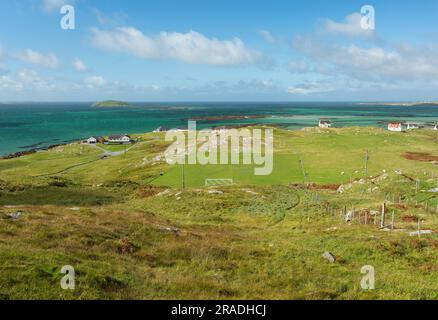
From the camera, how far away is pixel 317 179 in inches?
2790

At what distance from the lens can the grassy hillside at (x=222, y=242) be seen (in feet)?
52.5

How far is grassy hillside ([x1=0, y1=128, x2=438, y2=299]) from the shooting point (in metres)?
16.0

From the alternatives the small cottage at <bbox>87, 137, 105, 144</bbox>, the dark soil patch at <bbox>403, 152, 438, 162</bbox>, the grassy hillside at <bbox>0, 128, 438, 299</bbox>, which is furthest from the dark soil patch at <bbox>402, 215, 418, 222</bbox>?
the small cottage at <bbox>87, 137, 105, 144</bbox>

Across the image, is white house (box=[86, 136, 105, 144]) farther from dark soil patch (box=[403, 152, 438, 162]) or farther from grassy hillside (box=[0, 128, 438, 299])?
dark soil patch (box=[403, 152, 438, 162])

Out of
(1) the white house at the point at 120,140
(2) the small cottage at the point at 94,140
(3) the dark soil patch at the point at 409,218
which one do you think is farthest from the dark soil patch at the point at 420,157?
(2) the small cottage at the point at 94,140

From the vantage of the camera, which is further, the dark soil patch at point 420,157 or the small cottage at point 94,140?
the small cottage at point 94,140

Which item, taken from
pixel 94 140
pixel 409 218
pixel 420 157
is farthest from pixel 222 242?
pixel 94 140

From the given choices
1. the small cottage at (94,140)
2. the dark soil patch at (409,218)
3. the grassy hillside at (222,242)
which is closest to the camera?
the grassy hillside at (222,242)

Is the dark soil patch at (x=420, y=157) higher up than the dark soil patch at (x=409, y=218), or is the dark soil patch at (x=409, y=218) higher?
the dark soil patch at (x=420, y=157)

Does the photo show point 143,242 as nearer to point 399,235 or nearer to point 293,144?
point 399,235

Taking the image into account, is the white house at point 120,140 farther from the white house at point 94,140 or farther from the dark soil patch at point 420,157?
the dark soil patch at point 420,157

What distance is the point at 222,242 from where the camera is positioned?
89.7 ft

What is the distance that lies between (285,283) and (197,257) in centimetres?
641
